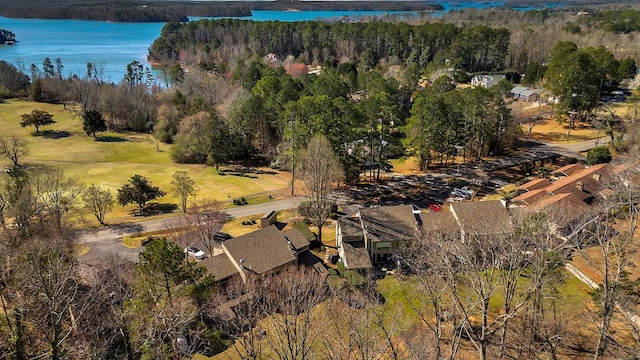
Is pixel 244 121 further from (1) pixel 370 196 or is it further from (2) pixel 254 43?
(2) pixel 254 43

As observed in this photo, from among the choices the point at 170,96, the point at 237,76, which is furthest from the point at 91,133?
the point at 237,76

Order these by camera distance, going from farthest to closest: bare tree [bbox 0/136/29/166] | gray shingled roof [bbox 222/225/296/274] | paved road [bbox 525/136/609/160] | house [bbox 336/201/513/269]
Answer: bare tree [bbox 0/136/29/166], paved road [bbox 525/136/609/160], house [bbox 336/201/513/269], gray shingled roof [bbox 222/225/296/274]

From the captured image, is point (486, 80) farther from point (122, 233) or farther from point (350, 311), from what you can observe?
point (350, 311)

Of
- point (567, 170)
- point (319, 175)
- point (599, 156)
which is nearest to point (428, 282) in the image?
→ point (319, 175)

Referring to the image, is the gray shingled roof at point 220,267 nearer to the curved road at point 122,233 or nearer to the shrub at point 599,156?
the curved road at point 122,233

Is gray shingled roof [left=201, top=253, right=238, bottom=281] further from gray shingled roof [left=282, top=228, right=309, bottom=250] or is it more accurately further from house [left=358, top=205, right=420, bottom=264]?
house [left=358, top=205, right=420, bottom=264]

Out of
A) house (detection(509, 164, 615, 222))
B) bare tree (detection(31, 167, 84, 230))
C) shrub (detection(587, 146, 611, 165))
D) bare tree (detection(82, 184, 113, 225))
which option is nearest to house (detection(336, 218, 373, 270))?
house (detection(509, 164, 615, 222))
